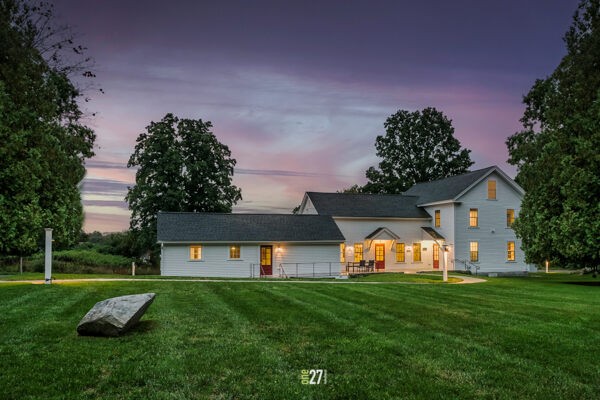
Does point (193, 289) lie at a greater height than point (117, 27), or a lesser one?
lesser

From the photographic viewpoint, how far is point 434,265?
3541 cm

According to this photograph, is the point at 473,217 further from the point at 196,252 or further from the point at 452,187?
the point at 196,252

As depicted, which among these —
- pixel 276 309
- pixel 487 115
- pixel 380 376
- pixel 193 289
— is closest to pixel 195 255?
pixel 193 289

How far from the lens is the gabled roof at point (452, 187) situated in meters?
34.2

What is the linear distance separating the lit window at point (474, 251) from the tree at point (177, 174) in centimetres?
2102

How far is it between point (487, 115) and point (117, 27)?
75.5 ft

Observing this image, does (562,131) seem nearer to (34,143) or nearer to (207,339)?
(207,339)

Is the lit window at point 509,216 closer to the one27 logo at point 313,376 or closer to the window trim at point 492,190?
the window trim at point 492,190

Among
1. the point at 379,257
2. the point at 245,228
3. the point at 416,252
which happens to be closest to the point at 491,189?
the point at 416,252

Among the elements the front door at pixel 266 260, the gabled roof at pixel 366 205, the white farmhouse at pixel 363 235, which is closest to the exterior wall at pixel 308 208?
the white farmhouse at pixel 363 235

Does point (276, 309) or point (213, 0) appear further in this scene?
point (213, 0)

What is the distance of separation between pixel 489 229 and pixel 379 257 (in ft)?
29.2

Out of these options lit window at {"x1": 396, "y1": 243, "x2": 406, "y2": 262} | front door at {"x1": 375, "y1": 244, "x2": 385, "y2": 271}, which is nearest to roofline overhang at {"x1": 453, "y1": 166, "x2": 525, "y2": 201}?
lit window at {"x1": 396, "y1": 243, "x2": 406, "y2": 262}

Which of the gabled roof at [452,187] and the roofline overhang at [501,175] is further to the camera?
the gabled roof at [452,187]
